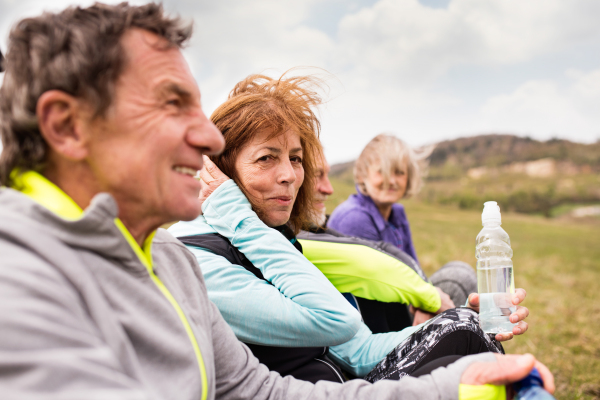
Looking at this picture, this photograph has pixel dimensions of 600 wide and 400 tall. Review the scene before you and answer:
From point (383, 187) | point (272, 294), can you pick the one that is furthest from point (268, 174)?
A: point (383, 187)

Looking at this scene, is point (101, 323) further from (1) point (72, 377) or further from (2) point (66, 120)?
(2) point (66, 120)

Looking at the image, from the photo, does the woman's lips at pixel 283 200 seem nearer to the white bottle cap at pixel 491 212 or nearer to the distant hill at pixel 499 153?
the white bottle cap at pixel 491 212

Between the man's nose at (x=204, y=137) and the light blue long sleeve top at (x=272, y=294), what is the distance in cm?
76

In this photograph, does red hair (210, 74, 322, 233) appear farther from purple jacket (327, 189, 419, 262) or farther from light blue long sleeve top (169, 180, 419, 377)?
purple jacket (327, 189, 419, 262)

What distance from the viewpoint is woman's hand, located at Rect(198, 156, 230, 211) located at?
2.33 metres


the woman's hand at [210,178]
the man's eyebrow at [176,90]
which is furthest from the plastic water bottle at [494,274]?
the man's eyebrow at [176,90]

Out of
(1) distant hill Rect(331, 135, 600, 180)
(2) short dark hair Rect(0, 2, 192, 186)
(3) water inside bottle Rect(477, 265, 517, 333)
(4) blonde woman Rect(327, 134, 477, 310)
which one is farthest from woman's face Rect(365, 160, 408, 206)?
(1) distant hill Rect(331, 135, 600, 180)

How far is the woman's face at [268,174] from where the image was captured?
234 cm

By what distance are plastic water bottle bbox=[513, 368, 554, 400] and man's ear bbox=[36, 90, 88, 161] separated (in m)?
1.38

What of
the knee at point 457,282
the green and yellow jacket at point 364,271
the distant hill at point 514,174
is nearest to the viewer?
the green and yellow jacket at point 364,271

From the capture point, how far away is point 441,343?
1.90 m

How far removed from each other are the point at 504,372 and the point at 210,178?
1594 mm

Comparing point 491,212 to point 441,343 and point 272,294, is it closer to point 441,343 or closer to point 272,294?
point 441,343

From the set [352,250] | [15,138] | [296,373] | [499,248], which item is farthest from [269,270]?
[499,248]
